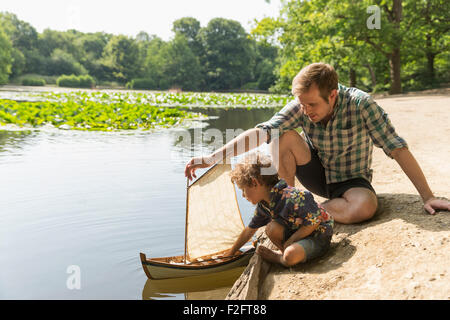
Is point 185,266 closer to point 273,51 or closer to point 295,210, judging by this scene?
point 295,210

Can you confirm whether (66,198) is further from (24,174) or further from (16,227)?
(24,174)

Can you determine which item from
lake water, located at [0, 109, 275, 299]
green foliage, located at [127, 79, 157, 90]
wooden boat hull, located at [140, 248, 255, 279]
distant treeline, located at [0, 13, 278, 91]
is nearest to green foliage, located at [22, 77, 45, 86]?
distant treeline, located at [0, 13, 278, 91]

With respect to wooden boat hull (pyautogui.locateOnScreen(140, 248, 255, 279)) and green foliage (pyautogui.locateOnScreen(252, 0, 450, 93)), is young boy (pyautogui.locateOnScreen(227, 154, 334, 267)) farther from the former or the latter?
green foliage (pyautogui.locateOnScreen(252, 0, 450, 93))

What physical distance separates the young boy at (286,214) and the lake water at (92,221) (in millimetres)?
559

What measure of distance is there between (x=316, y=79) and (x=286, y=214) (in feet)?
2.75

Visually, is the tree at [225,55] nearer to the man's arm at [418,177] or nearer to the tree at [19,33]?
the tree at [19,33]

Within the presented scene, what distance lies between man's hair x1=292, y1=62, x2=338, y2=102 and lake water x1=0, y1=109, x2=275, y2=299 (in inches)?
51.2

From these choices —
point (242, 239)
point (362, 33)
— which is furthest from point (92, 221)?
point (362, 33)

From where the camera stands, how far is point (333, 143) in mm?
2969

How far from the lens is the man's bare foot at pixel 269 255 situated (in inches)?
97.9

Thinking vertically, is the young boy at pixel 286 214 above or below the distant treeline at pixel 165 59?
below

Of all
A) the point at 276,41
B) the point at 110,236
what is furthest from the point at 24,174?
the point at 276,41

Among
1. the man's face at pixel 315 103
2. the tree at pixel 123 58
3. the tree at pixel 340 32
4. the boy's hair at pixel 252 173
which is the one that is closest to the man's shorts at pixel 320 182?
the man's face at pixel 315 103
